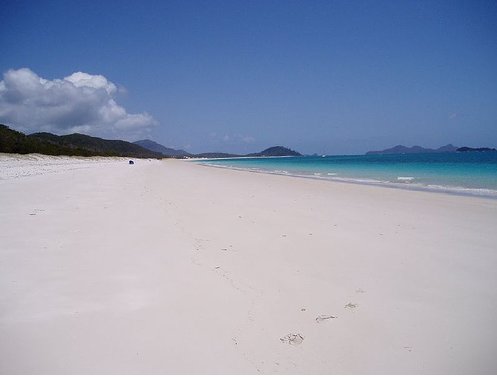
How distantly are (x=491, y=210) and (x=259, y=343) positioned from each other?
9.69m

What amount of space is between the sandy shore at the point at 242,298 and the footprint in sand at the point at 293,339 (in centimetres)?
2

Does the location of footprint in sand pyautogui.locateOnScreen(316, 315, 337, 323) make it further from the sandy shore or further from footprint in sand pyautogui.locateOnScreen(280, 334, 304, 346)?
footprint in sand pyautogui.locateOnScreen(280, 334, 304, 346)

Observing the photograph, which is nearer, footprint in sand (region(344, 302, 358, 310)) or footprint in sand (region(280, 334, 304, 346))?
footprint in sand (region(280, 334, 304, 346))

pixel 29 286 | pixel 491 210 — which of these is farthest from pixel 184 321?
pixel 491 210

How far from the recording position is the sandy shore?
235 centimetres

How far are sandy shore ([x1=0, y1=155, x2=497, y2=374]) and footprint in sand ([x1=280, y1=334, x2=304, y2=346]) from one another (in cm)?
2

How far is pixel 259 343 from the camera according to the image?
8.18ft

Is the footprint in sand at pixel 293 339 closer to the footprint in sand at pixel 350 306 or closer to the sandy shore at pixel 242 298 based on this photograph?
the sandy shore at pixel 242 298

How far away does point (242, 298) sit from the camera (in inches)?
128

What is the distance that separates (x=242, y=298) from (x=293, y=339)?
815 millimetres

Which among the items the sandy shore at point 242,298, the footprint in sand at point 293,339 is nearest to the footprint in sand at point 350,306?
the sandy shore at point 242,298

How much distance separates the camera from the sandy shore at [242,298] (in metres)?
2.35

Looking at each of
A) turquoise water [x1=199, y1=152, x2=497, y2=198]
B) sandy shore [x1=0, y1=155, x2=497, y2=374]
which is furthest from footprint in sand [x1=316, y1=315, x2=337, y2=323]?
turquoise water [x1=199, y1=152, x2=497, y2=198]

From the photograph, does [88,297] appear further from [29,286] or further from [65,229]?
[65,229]
